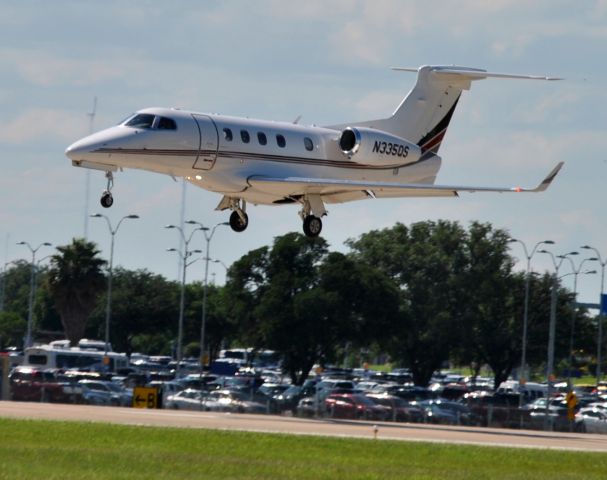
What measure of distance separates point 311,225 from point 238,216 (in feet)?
7.51

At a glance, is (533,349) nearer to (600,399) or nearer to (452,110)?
(600,399)

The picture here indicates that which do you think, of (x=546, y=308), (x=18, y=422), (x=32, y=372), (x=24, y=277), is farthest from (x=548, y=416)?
(x=24, y=277)

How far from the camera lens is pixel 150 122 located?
38.9 m

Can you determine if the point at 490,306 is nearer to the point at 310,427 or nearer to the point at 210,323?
the point at 210,323

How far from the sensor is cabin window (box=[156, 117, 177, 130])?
38956 millimetres

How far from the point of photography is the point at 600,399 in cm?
7806

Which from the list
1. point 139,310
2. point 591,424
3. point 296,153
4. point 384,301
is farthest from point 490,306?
point 296,153

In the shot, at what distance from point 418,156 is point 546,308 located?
53.8 meters

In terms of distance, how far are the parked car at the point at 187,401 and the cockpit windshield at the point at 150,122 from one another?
17.8 metres

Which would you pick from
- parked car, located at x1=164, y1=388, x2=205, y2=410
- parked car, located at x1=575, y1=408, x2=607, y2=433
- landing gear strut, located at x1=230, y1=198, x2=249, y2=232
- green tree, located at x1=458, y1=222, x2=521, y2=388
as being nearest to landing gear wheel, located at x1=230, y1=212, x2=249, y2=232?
landing gear strut, located at x1=230, y1=198, x2=249, y2=232

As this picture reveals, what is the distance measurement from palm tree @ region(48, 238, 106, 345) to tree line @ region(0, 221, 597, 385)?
6cm

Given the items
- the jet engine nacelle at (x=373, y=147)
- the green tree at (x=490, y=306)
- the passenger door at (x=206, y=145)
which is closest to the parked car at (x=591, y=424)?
the jet engine nacelle at (x=373, y=147)

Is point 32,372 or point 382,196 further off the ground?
point 382,196

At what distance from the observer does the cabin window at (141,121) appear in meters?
38.8
